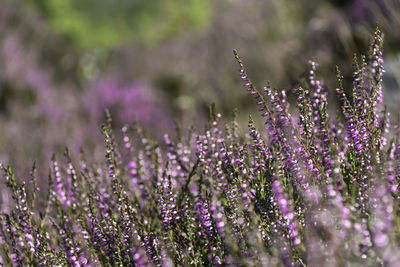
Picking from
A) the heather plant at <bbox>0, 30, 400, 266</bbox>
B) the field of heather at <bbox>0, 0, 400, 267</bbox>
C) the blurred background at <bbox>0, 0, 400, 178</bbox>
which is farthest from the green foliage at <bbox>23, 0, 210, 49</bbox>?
the heather plant at <bbox>0, 30, 400, 266</bbox>

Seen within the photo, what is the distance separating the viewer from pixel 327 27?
647cm

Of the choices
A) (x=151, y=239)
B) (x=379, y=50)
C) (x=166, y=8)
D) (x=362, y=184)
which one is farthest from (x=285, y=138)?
(x=166, y=8)

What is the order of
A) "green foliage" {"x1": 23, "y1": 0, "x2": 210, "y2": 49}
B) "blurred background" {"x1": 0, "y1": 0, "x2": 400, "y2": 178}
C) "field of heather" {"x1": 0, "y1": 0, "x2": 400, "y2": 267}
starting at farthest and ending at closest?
"green foliage" {"x1": 23, "y1": 0, "x2": 210, "y2": 49} < "blurred background" {"x1": 0, "y1": 0, "x2": 400, "y2": 178} < "field of heather" {"x1": 0, "y1": 0, "x2": 400, "y2": 267}

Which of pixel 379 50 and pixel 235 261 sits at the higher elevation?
pixel 379 50

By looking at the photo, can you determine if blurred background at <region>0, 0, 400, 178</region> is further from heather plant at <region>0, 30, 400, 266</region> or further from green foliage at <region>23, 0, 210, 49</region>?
green foliage at <region>23, 0, 210, 49</region>

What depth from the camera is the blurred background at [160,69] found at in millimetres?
4750

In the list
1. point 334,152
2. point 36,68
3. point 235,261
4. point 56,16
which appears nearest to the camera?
point 235,261

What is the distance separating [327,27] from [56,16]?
1156 centimetres

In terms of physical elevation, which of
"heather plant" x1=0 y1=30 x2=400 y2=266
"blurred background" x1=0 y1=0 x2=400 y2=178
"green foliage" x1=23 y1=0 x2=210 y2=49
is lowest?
"heather plant" x1=0 y1=30 x2=400 y2=266

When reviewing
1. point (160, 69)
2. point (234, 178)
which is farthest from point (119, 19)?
point (234, 178)

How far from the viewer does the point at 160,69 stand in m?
8.88

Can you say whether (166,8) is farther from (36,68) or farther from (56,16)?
(36,68)

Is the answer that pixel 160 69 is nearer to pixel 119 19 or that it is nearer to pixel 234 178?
pixel 234 178

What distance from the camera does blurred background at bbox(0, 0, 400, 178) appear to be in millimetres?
4750
